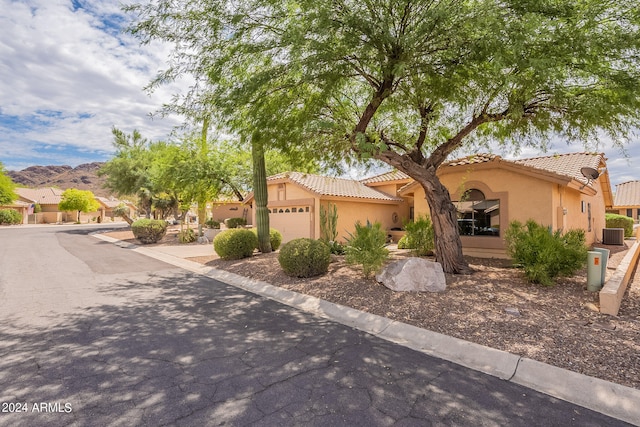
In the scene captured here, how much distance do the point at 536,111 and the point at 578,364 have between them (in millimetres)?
6830

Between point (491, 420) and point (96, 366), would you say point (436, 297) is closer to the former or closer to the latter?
point (491, 420)

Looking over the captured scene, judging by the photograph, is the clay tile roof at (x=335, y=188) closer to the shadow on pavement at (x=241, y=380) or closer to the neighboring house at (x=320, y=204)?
the neighboring house at (x=320, y=204)

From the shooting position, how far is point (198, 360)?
14.6 feet

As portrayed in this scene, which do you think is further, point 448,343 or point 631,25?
point 631,25

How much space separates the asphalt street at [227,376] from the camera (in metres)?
3.27

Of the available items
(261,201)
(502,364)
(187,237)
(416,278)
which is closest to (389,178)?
(261,201)

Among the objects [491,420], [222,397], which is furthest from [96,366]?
[491,420]

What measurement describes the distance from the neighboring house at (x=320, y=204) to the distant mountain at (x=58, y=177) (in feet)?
586

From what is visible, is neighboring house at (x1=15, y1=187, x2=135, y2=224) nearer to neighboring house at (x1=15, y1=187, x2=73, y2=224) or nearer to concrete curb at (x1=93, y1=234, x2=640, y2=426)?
neighboring house at (x1=15, y1=187, x2=73, y2=224)

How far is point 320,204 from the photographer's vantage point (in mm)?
18328

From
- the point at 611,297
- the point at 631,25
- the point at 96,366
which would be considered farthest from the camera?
the point at 631,25

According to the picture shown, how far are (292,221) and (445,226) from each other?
11.8 metres

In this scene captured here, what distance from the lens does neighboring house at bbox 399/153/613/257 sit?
39.9ft

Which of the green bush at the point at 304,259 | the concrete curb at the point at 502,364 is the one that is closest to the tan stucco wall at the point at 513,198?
the green bush at the point at 304,259
